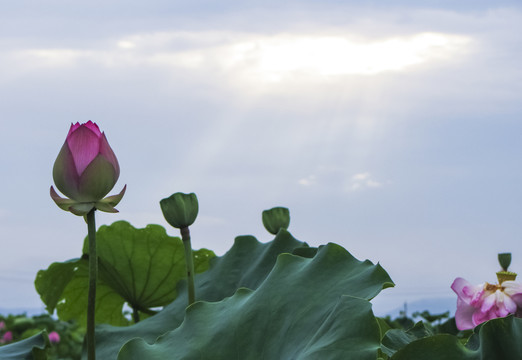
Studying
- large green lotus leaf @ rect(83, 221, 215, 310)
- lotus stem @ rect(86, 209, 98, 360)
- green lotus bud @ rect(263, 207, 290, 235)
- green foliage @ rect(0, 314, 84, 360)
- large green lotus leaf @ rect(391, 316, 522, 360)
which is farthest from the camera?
green foliage @ rect(0, 314, 84, 360)

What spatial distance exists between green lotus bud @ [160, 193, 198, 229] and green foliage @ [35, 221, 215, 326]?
41 cm

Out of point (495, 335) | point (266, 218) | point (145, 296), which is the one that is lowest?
point (495, 335)

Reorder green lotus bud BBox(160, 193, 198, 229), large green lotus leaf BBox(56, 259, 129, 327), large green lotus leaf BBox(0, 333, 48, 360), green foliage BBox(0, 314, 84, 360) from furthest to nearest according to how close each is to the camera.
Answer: green foliage BBox(0, 314, 84, 360) → large green lotus leaf BBox(56, 259, 129, 327) → green lotus bud BBox(160, 193, 198, 229) → large green lotus leaf BBox(0, 333, 48, 360)

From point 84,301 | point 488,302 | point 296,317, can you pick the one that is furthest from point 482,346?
point 84,301

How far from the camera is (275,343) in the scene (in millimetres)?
750

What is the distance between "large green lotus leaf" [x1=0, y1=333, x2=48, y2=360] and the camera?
3.42 feet

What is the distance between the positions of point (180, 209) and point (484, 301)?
517 millimetres

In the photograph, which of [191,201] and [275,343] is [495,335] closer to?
[275,343]

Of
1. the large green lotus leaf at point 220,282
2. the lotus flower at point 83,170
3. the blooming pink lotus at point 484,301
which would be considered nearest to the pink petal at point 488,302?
the blooming pink lotus at point 484,301

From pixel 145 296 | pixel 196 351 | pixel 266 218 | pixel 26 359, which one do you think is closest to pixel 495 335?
pixel 196 351

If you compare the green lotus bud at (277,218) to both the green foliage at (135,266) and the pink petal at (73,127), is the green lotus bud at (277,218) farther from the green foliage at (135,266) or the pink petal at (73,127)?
the pink petal at (73,127)

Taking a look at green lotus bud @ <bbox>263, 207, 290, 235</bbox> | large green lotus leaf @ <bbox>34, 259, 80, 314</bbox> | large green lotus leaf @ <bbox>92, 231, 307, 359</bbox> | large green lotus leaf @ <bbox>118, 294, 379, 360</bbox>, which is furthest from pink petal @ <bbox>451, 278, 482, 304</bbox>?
large green lotus leaf @ <bbox>34, 259, 80, 314</bbox>

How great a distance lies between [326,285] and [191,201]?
398mm

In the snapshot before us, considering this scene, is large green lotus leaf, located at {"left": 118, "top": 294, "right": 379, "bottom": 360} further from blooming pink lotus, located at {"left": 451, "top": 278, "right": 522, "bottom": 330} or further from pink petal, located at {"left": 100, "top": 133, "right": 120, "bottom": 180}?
blooming pink lotus, located at {"left": 451, "top": 278, "right": 522, "bottom": 330}
